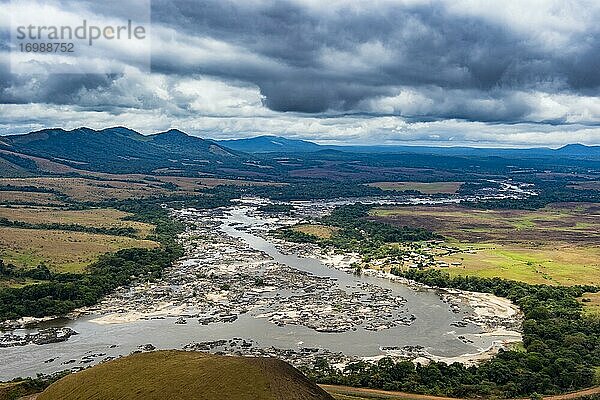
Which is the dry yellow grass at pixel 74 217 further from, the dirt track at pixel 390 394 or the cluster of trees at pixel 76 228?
the dirt track at pixel 390 394

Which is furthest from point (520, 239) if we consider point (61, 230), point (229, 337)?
point (61, 230)

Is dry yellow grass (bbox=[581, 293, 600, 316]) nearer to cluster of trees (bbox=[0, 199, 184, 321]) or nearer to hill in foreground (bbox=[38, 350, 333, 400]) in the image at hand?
hill in foreground (bbox=[38, 350, 333, 400])

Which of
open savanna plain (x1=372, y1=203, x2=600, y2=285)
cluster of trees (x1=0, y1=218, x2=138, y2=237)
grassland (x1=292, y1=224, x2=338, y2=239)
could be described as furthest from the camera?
grassland (x1=292, y1=224, x2=338, y2=239)

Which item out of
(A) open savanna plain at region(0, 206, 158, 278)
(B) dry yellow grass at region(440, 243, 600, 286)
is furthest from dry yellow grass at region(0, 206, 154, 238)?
(B) dry yellow grass at region(440, 243, 600, 286)

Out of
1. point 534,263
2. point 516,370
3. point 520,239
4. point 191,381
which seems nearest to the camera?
point 191,381

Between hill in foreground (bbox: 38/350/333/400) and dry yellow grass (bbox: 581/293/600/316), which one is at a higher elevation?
hill in foreground (bbox: 38/350/333/400)

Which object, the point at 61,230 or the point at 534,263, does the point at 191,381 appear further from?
the point at 61,230

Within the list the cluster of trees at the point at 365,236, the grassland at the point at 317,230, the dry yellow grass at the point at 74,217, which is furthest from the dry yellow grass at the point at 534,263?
the dry yellow grass at the point at 74,217
